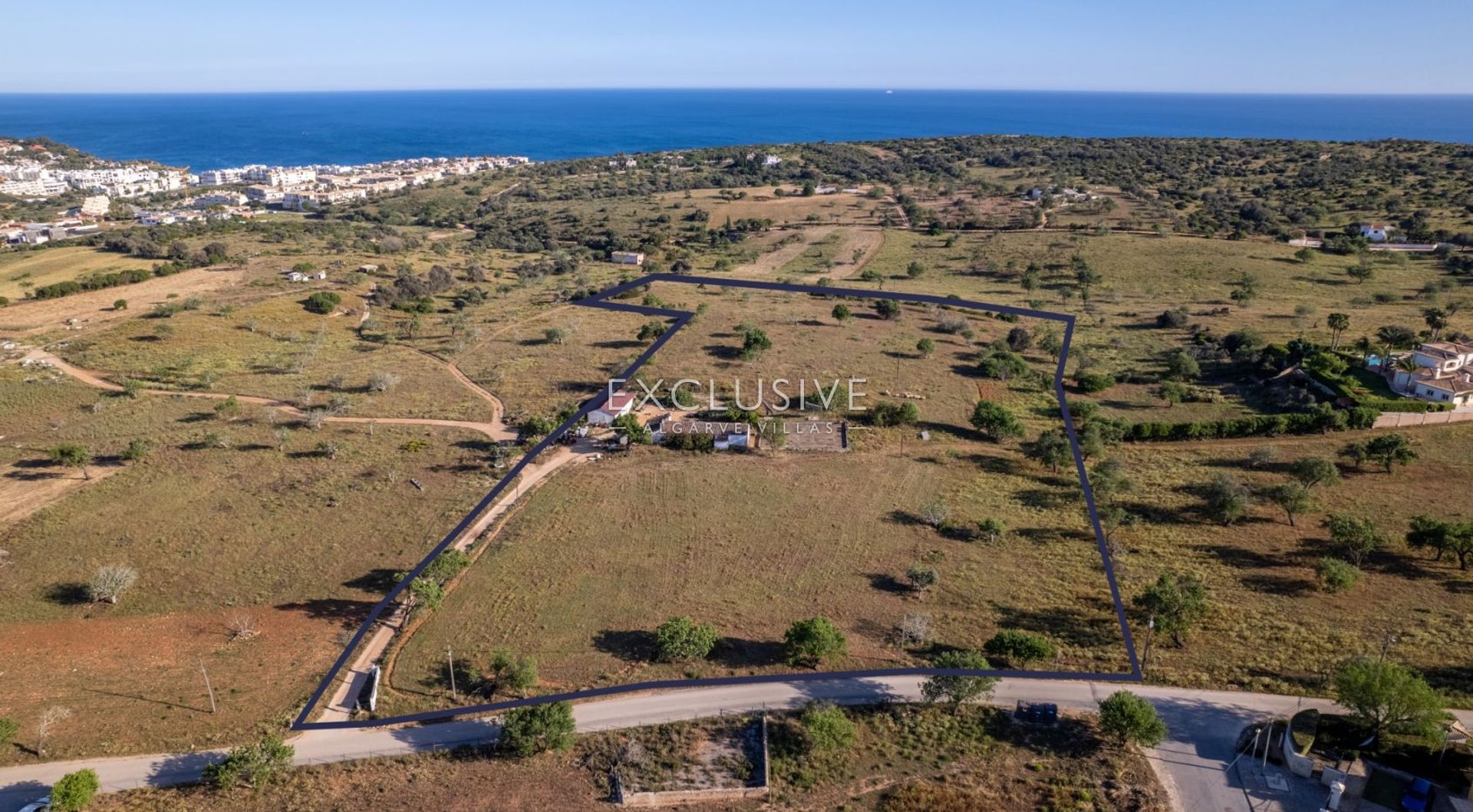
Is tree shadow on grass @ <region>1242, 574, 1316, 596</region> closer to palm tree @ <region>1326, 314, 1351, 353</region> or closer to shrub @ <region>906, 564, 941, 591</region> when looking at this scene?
shrub @ <region>906, 564, 941, 591</region>

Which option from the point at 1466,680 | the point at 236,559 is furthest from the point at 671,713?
the point at 1466,680

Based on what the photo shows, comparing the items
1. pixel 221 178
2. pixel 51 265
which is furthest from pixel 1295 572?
pixel 221 178

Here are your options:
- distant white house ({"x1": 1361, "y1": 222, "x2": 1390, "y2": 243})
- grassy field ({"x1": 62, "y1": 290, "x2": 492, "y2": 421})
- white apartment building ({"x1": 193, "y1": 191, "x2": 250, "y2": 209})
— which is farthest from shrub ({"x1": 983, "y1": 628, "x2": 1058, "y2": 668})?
white apartment building ({"x1": 193, "y1": 191, "x2": 250, "y2": 209})

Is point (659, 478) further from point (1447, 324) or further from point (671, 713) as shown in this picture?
point (1447, 324)

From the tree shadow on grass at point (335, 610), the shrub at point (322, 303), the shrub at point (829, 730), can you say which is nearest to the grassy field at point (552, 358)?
the shrub at point (322, 303)

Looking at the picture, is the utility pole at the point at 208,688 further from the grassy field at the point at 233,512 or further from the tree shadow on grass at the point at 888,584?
the tree shadow on grass at the point at 888,584

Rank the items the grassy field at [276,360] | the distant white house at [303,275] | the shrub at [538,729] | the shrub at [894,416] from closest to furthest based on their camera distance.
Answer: the shrub at [538,729]
the shrub at [894,416]
the grassy field at [276,360]
the distant white house at [303,275]

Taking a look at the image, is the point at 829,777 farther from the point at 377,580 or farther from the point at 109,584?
the point at 109,584
